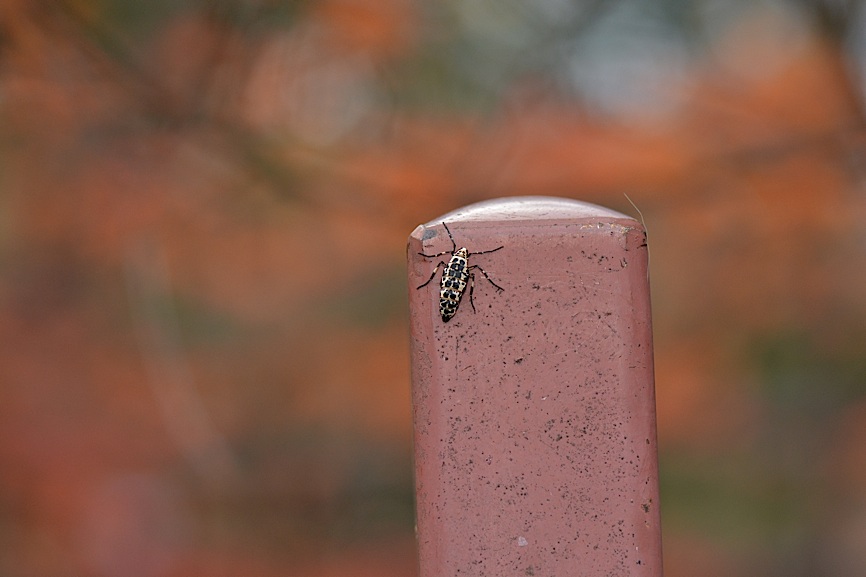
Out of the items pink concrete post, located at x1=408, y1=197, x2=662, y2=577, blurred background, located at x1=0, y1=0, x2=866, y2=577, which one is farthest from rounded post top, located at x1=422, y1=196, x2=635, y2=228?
blurred background, located at x1=0, y1=0, x2=866, y2=577

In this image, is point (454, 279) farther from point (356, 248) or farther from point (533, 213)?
point (356, 248)

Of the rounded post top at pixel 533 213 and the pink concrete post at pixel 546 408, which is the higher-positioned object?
the rounded post top at pixel 533 213

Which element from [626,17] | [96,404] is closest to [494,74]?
[626,17]

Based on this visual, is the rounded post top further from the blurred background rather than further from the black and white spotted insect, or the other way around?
the blurred background

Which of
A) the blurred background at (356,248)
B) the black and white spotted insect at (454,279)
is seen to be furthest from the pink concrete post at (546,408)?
the blurred background at (356,248)

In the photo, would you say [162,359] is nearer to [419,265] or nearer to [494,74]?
[494,74]

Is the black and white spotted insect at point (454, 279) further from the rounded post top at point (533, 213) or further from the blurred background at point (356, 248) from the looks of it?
the blurred background at point (356, 248)
